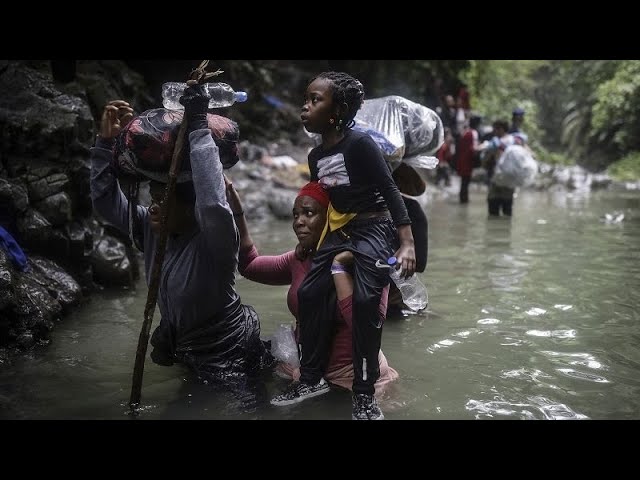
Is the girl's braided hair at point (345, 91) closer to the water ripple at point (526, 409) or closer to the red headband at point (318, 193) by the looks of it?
the red headband at point (318, 193)

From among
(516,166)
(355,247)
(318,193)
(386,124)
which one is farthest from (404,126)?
(516,166)

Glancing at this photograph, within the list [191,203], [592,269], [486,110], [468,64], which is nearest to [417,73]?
[468,64]

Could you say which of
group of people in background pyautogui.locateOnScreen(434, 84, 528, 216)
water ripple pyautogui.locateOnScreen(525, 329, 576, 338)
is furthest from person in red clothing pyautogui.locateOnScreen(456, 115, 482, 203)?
water ripple pyautogui.locateOnScreen(525, 329, 576, 338)

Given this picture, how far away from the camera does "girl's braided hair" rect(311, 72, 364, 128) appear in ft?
9.53

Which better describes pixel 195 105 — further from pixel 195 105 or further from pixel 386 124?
pixel 386 124

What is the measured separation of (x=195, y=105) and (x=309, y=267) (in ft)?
3.51

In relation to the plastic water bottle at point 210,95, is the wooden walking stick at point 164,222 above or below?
below

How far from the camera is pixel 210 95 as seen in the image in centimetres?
282

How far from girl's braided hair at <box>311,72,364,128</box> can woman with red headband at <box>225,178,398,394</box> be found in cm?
39

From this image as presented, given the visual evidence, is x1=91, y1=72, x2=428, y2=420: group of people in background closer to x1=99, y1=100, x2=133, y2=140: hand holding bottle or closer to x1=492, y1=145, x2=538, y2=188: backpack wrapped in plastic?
x1=99, y1=100, x2=133, y2=140: hand holding bottle

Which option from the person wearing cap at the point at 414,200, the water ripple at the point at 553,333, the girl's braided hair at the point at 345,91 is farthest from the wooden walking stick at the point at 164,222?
the water ripple at the point at 553,333

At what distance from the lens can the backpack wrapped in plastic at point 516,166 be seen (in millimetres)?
8984

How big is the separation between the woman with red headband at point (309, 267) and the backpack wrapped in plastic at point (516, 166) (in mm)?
6500
